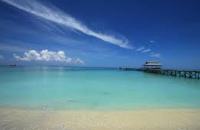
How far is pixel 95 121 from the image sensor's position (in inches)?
146

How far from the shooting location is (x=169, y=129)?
333 centimetres

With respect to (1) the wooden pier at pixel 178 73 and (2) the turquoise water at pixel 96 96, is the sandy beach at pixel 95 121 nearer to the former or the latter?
(2) the turquoise water at pixel 96 96

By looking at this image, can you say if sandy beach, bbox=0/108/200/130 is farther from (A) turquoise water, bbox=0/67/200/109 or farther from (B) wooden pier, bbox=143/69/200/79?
(B) wooden pier, bbox=143/69/200/79

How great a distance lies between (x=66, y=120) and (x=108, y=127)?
793mm

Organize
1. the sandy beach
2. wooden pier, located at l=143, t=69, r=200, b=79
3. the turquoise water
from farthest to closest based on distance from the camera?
1. wooden pier, located at l=143, t=69, r=200, b=79
2. the turquoise water
3. the sandy beach

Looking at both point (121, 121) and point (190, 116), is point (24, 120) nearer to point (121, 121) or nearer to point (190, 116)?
point (121, 121)

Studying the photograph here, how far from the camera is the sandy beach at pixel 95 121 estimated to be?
11.1ft

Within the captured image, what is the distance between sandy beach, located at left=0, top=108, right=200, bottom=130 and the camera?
3.38 metres

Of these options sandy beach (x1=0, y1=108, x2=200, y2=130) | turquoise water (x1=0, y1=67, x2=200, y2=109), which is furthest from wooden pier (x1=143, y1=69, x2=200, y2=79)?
sandy beach (x1=0, y1=108, x2=200, y2=130)

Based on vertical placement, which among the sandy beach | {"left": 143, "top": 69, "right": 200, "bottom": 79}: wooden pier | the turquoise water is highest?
{"left": 143, "top": 69, "right": 200, "bottom": 79}: wooden pier

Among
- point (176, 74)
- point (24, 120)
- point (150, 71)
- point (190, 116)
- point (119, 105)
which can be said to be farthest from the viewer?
point (150, 71)

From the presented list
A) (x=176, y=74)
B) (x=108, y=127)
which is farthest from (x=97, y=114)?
(x=176, y=74)

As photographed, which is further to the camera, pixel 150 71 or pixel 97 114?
pixel 150 71

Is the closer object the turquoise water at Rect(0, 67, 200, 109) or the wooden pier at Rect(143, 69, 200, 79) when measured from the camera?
the turquoise water at Rect(0, 67, 200, 109)
